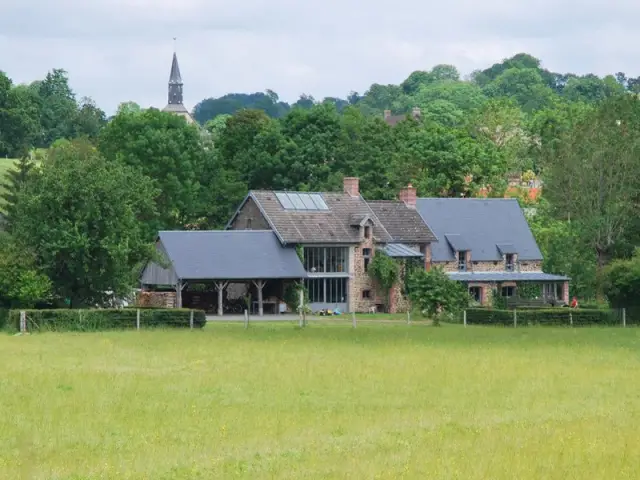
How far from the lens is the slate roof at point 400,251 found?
7906 centimetres

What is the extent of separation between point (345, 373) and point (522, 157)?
82.1 m

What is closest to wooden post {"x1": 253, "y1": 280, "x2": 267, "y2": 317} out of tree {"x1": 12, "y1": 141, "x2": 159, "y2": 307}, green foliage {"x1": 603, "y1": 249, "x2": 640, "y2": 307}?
tree {"x1": 12, "y1": 141, "x2": 159, "y2": 307}

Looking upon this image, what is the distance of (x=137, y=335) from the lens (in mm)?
51969

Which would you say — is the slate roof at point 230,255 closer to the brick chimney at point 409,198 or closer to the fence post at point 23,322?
the brick chimney at point 409,198

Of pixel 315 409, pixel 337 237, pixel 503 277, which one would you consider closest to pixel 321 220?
pixel 337 237

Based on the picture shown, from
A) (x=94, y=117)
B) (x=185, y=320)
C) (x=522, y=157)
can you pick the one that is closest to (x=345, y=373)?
(x=185, y=320)

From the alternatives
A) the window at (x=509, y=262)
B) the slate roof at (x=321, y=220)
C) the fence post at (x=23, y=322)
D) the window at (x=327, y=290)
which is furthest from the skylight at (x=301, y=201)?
the fence post at (x=23, y=322)

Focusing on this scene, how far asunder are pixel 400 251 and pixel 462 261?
5230mm

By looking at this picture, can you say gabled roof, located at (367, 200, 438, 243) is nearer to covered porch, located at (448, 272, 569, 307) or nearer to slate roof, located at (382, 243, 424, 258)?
slate roof, located at (382, 243, 424, 258)

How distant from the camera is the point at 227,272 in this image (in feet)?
237

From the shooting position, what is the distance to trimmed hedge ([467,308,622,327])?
62562 mm

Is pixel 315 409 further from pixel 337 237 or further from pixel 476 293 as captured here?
pixel 476 293

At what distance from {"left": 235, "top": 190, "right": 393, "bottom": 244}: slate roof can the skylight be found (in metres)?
0.27

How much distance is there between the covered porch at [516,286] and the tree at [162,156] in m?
21.1
